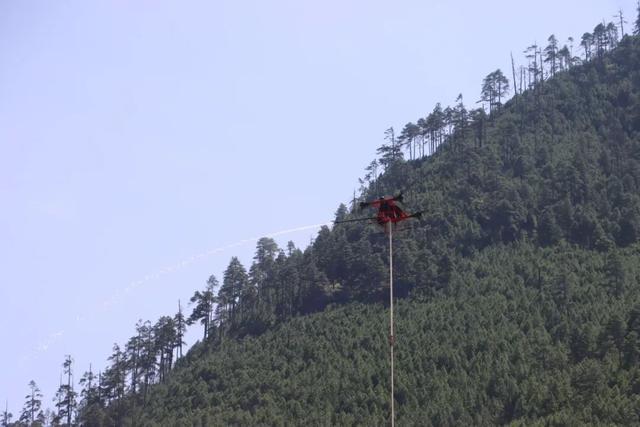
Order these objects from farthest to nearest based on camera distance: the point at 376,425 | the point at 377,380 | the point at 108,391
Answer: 1. the point at 108,391
2. the point at 377,380
3. the point at 376,425

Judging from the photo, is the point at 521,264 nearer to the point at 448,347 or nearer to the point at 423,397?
the point at 448,347

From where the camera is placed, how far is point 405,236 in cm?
19325

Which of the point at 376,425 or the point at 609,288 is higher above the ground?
the point at 609,288

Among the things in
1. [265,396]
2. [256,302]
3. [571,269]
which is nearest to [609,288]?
[571,269]

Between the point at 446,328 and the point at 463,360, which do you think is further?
the point at 446,328

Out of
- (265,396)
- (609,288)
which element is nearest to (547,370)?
(609,288)

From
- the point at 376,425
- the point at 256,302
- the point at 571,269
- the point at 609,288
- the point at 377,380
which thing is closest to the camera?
the point at 376,425

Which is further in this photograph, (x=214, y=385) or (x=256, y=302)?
(x=256, y=302)

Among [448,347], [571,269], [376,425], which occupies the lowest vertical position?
[376,425]

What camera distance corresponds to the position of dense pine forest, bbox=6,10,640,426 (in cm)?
13200

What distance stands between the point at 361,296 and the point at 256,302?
23.3 metres

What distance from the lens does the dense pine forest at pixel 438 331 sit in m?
132

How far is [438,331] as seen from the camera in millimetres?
154750

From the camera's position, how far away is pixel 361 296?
182500 millimetres
